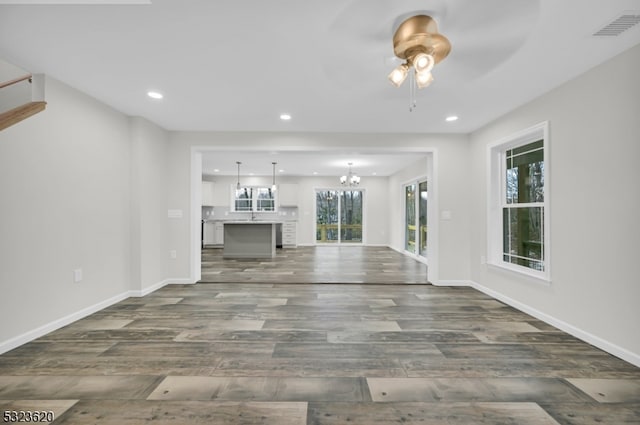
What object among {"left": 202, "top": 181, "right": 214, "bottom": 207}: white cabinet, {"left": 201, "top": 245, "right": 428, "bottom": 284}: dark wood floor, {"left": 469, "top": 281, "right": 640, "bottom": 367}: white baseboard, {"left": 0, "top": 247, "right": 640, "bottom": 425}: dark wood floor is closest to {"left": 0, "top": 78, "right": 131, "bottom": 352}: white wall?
{"left": 0, "top": 247, "right": 640, "bottom": 425}: dark wood floor

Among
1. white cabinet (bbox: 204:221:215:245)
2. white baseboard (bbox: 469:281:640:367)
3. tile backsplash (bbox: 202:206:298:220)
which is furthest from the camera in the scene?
tile backsplash (bbox: 202:206:298:220)

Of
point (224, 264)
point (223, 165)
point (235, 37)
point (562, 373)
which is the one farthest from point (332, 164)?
point (562, 373)

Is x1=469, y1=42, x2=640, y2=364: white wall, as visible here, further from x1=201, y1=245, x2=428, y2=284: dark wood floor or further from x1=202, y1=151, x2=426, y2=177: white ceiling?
x1=202, y1=151, x2=426, y2=177: white ceiling

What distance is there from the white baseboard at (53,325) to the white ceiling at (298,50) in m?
2.34

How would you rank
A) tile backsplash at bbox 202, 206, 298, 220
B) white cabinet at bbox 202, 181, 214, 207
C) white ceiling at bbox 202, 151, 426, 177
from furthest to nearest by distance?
tile backsplash at bbox 202, 206, 298, 220, white cabinet at bbox 202, 181, 214, 207, white ceiling at bbox 202, 151, 426, 177

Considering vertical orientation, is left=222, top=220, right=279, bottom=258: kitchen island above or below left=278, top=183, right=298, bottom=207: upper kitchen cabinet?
below

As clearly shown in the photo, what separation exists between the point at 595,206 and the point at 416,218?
4750mm

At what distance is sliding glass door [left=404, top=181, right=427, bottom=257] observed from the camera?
262 inches

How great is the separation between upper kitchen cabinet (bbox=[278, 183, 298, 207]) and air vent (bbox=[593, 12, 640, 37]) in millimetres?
7716

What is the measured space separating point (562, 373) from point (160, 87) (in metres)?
4.26

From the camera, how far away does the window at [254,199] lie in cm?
Answer: 932

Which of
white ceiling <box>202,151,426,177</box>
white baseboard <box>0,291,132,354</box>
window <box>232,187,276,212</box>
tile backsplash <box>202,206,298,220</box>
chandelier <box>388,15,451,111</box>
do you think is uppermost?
white ceiling <box>202,151,426,177</box>

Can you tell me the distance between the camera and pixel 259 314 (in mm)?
2910

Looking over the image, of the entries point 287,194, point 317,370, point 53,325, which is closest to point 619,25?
point 317,370
